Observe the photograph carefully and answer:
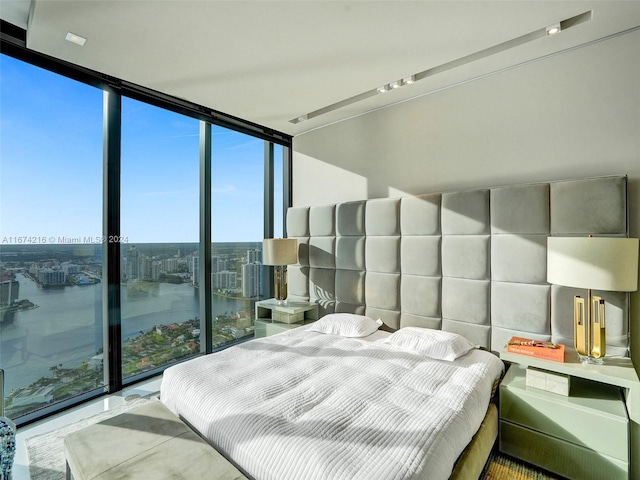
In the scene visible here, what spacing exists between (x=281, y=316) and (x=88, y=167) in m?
2.19

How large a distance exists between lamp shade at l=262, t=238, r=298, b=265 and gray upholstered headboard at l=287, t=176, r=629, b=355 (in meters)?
A: 0.25

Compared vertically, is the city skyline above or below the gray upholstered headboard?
above

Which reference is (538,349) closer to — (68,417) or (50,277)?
(68,417)

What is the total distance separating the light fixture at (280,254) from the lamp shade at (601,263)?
2394 millimetres

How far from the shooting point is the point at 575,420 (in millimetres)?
1766

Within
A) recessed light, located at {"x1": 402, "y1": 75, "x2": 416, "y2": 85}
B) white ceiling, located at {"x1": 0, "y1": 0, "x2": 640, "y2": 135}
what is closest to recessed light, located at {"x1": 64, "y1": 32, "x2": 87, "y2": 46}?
white ceiling, located at {"x1": 0, "y1": 0, "x2": 640, "y2": 135}

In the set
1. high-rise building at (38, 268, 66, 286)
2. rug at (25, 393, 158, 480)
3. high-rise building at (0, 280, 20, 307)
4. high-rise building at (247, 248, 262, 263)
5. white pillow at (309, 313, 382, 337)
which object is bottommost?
rug at (25, 393, 158, 480)

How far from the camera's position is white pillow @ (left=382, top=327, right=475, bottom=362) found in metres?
2.22

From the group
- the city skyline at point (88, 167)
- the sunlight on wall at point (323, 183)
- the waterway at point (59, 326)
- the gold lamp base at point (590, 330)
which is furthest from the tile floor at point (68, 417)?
the gold lamp base at point (590, 330)

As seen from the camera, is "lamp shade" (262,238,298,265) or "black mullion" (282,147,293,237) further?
"black mullion" (282,147,293,237)

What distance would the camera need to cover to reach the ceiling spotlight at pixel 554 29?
6.72 feet

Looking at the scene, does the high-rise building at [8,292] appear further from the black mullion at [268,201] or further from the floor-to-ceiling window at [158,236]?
the black mullion at [268,201]

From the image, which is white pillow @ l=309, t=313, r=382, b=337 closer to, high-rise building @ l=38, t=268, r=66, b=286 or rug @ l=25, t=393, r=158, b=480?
rug @ l=25, t=393, r=158, b=480

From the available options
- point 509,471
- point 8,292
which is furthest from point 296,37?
point 509,471
